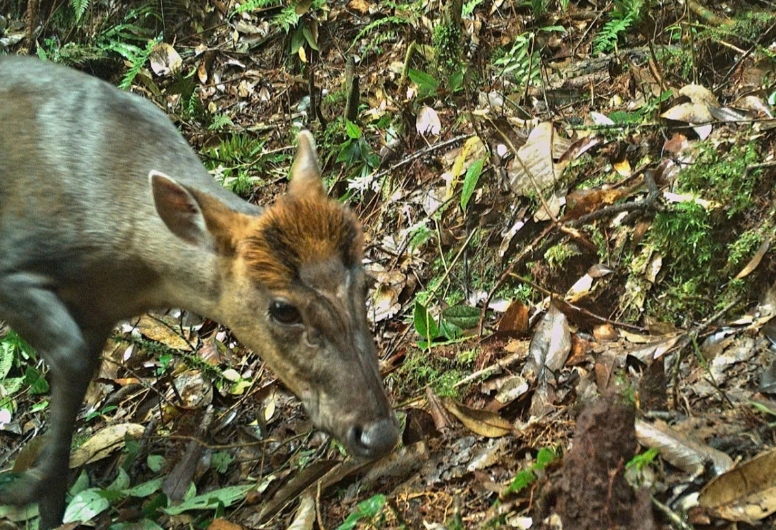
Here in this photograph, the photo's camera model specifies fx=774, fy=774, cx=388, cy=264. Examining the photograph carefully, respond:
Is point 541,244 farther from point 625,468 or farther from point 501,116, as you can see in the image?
point 625,468

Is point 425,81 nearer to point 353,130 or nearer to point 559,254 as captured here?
point 353,130

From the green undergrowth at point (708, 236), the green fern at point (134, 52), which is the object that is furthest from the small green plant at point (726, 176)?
the green fern at point (134, 52)

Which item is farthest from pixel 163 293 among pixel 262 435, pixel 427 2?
pixel 427 2

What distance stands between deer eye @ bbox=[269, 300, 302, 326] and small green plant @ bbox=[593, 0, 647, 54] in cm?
431

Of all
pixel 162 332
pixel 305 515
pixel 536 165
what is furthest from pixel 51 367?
pixel 536 165

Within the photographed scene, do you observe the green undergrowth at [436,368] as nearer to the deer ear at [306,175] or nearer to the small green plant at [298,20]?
the deer ear at [306,175]

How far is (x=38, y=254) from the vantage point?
488 cm

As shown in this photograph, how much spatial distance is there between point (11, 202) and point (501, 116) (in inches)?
149

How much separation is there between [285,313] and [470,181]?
216 cm

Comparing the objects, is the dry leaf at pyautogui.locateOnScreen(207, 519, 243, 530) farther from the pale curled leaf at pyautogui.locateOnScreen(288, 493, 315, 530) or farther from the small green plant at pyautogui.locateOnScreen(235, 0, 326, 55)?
the small green plant at pyautogui.locateOnScreen(235, 0, 326, 55)

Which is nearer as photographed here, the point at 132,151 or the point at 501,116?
the point at 132,151

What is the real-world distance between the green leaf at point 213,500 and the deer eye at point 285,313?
1164mm

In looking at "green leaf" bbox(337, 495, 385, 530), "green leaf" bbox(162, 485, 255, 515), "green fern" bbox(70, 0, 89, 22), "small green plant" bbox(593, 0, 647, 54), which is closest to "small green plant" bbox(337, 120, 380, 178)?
"small green plant" bbox(593, 0, 647, 54)

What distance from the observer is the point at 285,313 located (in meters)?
4.44
